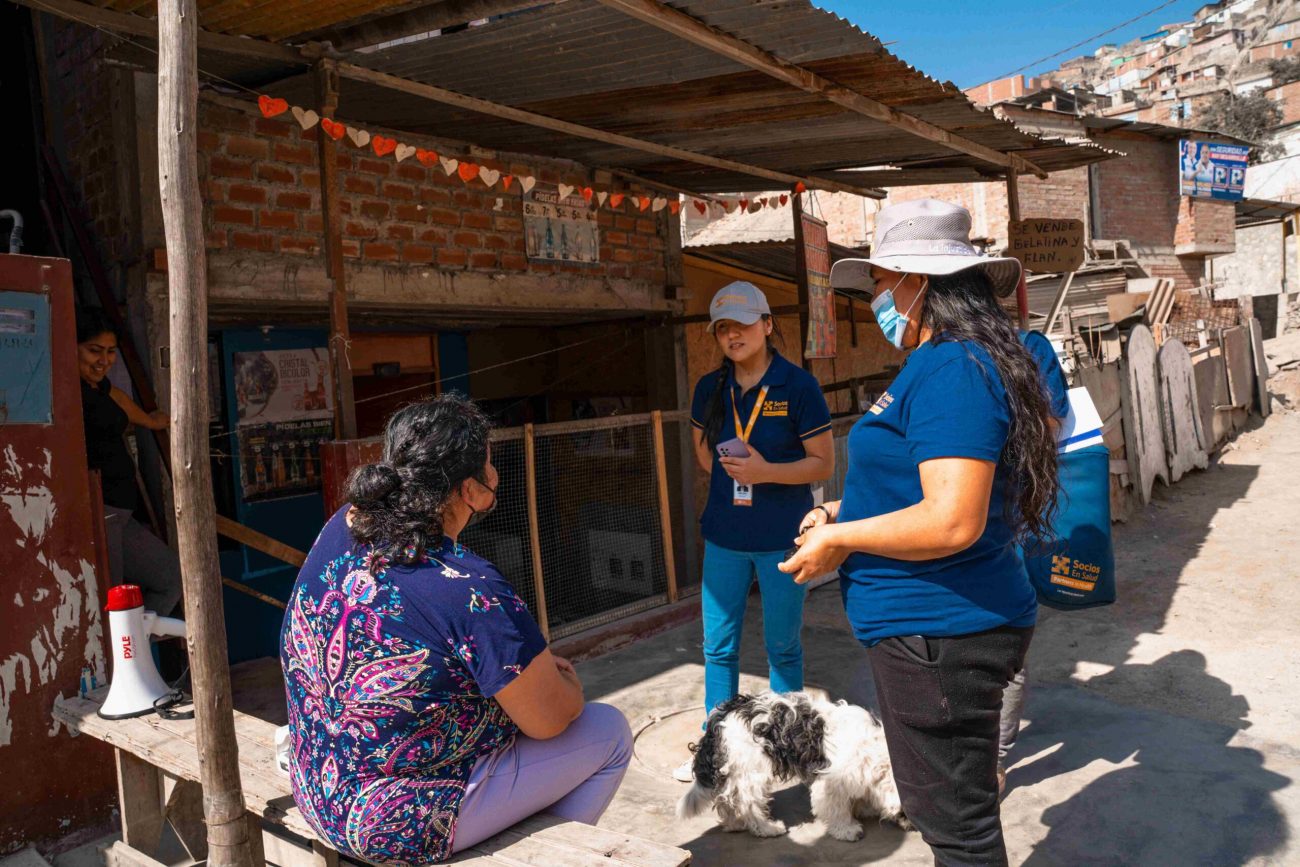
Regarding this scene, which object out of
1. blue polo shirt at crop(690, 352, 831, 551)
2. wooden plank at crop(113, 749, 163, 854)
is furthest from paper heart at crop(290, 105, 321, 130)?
wooden plank at crop(113, 749, 163, 854)

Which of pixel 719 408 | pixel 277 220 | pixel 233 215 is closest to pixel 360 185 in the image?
pixel 277 220

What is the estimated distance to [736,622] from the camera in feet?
12.4

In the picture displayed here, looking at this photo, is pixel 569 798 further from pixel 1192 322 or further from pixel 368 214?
pixel 1192 322

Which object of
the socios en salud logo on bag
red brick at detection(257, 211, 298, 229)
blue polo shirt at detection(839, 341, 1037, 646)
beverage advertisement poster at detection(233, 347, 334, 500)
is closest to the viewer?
blue polo shirt at detection(839, 341, 1037, 646)

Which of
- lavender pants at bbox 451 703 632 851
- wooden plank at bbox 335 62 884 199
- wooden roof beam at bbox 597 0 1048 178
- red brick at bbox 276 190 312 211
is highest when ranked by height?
wooden plank at bbox 335 62 884 199

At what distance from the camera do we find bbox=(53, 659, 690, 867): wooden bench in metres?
2.24

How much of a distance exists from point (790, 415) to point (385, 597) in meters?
2.11

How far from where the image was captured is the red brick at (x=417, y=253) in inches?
222

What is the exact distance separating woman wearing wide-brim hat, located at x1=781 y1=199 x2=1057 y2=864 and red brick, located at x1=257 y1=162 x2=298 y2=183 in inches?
149

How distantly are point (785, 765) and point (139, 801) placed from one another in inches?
86.9

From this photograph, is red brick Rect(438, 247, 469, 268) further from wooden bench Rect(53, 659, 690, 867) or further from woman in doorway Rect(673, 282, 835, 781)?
wooden bench Rect(53, 659, 690, 867)

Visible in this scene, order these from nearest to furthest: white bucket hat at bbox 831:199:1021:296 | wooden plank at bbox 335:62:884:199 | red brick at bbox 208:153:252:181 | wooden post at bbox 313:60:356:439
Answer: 1. white bucket hat at bbox 831:199:1021:296
2. wooden post at bbox 313:60:356:439
3. wooden plank at bbox 335:62:884:199
4. red brick at bbox 208:153:252:181

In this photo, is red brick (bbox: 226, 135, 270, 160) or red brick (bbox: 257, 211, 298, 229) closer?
red brick (bbox: 226, 135, 270, 160)

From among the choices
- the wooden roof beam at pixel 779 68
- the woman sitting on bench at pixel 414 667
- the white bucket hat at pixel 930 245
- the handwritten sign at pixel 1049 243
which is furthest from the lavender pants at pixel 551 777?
the handwritten sign at pixel 1049 243
